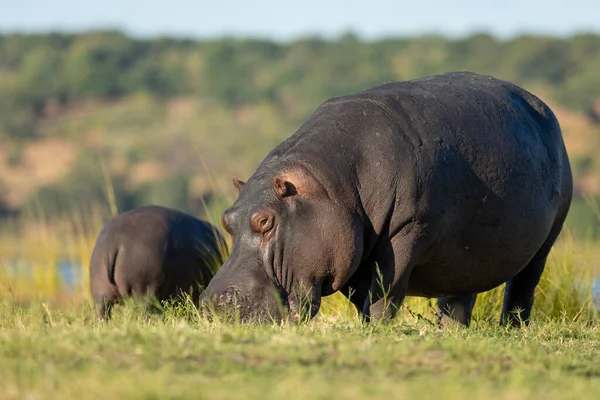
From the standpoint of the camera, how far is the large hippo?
5.43 metres

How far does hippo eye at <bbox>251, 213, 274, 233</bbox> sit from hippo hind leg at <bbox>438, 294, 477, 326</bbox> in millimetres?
1866

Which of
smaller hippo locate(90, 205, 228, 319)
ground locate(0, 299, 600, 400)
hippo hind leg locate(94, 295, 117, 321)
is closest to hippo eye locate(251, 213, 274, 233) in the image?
ground locate(0, 299, 600, 400)

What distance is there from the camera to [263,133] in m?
56.3

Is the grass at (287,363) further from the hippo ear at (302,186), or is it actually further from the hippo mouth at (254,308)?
the hippo ear at (302,186)

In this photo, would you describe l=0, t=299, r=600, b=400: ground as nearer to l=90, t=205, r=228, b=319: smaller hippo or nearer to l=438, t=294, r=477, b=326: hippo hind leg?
l=438, t=294, r=477, b=326: hippo hind leg

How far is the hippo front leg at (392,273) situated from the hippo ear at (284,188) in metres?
0.56

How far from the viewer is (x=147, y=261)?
8172 millimetres

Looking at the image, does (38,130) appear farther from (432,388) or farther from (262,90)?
(432,388)

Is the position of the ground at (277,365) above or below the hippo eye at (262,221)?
below

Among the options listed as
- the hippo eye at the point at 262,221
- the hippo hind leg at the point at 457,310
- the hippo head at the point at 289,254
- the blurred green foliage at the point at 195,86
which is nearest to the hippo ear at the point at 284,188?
the hippo head at the point at 289,254

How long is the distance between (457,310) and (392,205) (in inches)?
62.5

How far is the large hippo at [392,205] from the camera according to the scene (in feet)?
17.8

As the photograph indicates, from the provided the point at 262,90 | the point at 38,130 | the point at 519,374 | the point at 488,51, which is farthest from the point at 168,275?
the point at 488,51

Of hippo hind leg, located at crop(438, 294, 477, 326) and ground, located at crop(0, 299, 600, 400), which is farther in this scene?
hippo hind leg, located at crop(438, 294, 477, 326)
